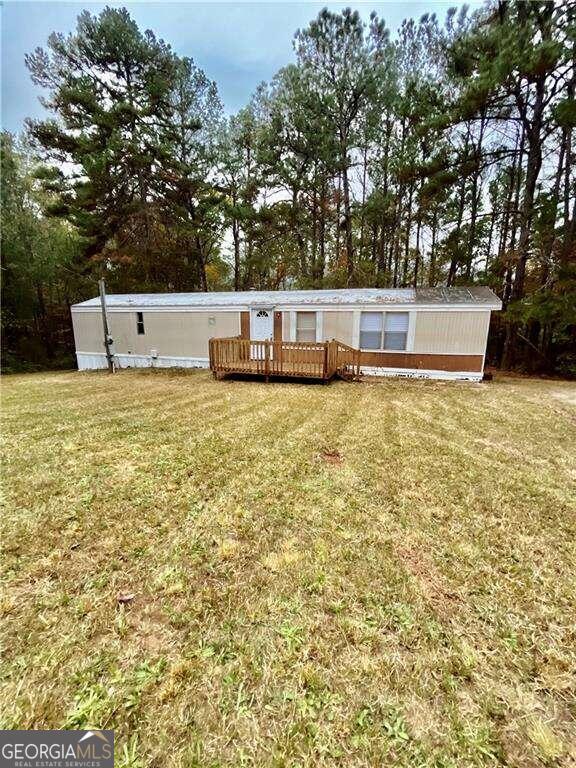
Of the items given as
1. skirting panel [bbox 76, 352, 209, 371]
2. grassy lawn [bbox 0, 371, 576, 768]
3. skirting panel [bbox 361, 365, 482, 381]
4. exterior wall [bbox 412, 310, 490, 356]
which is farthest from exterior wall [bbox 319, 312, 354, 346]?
grassy lawn [bbox 0, 371, 576, 768]

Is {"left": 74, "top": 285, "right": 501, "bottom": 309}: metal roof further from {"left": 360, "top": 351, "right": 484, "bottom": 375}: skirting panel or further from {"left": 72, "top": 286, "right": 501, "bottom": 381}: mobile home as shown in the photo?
{"left": 360, "top": 351, "right": 484, "bottom": 375}: skirting panel

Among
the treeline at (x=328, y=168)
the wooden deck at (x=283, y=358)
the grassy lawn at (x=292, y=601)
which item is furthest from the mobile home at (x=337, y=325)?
the grassy lawn at (x=292, y=601)

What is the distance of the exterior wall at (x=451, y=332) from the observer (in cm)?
931

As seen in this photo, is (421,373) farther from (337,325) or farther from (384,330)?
(337,325)

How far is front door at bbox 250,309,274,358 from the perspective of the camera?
11062mm

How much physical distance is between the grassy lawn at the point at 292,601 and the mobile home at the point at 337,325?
19.1 feet

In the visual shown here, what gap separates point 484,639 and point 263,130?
64.9ft

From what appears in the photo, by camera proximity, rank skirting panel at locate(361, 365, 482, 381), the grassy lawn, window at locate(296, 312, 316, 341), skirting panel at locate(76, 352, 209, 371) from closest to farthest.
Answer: the grassy lawn < skirting panel at locate(361, 365, 482, 381) < window at locate(296, 312, 316, 341) < skirting panel at locate(76, 352, 209, 371)

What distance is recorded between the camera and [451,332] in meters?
9.55

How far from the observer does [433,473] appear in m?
3.77

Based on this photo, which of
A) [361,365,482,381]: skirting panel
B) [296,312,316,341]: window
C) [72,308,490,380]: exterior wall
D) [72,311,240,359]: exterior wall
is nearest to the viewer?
[72,308,490,380]: exterior wall

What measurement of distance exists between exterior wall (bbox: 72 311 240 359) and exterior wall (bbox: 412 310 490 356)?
605 cm

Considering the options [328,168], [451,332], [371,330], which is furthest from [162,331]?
[328,168]

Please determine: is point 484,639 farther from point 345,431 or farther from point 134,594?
point 345,431
